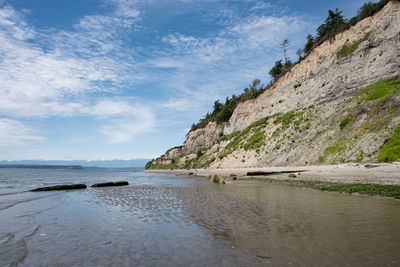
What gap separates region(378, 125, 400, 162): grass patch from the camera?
57.1ft

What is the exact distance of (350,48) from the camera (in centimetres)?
3788

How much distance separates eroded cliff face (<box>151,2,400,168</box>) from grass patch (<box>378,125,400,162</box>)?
2.37 ft

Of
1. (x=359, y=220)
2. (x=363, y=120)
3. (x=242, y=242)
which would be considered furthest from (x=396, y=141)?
(x=242, y=242)

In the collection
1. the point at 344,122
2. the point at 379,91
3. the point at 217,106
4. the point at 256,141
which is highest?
the point at 217,106

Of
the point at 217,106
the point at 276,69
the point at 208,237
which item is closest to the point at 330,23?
the point at 276,69

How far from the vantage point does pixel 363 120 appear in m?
26.0

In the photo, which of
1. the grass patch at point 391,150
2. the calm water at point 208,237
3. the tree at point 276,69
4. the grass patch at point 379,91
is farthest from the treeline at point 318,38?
the calm water at point 208,237

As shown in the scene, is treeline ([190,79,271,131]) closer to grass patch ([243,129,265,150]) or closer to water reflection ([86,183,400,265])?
grass patch ([243,129,265,150])

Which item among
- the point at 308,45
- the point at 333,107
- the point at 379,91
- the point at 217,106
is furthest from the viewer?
the point at 217,106

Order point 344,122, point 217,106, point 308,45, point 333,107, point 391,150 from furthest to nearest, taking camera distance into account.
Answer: point 217,106, point 308,45, point 333,107, point 344,122, point 391,150

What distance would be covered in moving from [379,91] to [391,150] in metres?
12.7

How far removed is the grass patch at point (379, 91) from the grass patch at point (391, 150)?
7837mm

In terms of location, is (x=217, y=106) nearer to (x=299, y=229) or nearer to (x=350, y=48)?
(x=350, y=48)

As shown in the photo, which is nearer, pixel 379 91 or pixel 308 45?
pixel 379 91
